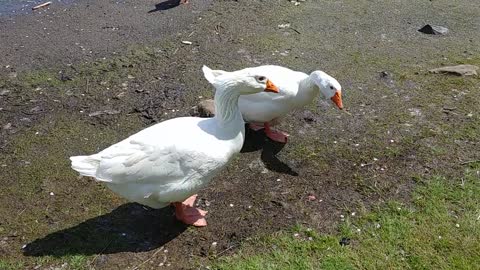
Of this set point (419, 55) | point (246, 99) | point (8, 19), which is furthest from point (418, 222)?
point (8, 19)

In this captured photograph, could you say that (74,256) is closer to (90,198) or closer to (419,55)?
(90,198)

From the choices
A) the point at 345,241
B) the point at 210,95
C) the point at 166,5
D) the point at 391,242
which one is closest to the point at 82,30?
the point at 166,5

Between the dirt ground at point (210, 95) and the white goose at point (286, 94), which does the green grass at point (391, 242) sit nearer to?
the dirt ground at point (210, 95)

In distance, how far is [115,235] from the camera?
12.9ft

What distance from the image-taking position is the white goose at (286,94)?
4609mm

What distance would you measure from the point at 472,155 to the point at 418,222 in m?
1.13

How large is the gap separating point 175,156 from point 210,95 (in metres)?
2.27

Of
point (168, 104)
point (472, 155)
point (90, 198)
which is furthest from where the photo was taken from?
point (168, 104)

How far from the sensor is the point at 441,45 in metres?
6.83

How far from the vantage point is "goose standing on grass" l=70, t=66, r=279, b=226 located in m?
3.59

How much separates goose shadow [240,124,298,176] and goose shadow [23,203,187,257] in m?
1.03

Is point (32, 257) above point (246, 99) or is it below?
below

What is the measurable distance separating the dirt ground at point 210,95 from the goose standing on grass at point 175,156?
504 millimetres

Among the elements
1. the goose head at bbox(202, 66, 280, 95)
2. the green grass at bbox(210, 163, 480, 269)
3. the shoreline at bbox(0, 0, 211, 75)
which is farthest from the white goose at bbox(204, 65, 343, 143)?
the shoreline at bbox(0, 0, 211, 75)
